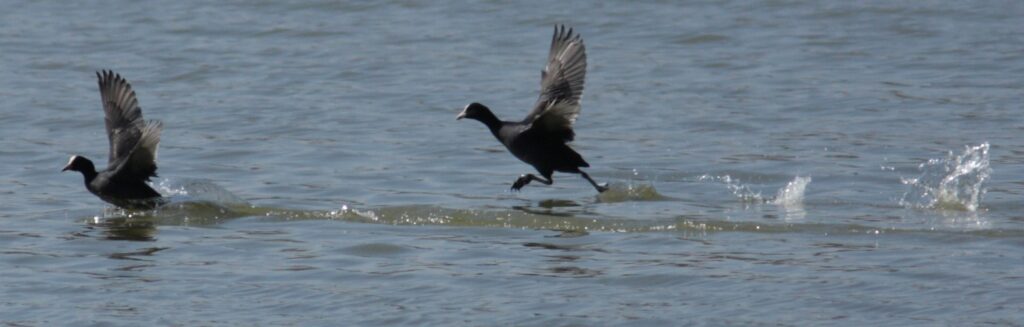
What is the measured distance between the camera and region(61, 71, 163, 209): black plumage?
37.9 ft

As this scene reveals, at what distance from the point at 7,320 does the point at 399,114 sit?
26.0 feet

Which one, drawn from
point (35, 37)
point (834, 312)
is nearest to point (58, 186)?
point (834, 312)

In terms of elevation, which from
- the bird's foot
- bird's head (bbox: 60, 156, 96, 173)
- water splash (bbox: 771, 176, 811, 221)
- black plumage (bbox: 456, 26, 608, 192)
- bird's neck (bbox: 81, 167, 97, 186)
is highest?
black plumage (bbox: 456, 26, 608, 192)

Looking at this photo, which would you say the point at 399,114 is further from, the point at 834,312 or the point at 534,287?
the point at 834,312

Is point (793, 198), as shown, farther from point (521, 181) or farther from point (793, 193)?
point (521, 181)

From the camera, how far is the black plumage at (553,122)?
39.9 ft

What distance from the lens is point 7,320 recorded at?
835 centimetres

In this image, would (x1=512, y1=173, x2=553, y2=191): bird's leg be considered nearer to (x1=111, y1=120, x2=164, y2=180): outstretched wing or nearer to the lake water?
the lake water

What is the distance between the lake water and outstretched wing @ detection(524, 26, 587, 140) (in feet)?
1.69

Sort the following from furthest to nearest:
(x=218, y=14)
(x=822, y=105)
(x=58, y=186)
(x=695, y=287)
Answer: (x=218, y=14), (x=822, y=105), (x=58, y=186), (x=695, y=287)

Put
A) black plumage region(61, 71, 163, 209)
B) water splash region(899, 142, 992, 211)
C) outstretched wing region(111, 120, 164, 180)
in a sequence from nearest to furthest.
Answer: water splash region(899, 142, 992, 211) → outstretched wing region(111, 120, 164, 180) → black plumage region(61, 71, 163, 209)

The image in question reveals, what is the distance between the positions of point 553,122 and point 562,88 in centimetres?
41

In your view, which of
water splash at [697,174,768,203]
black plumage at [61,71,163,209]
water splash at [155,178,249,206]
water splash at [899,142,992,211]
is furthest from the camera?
water splash at [697,174,768,203]

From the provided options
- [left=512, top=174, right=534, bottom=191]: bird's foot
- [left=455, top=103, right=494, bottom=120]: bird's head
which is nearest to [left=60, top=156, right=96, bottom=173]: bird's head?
[left=455, top=103, right=494, bottom=120]: bird's head
